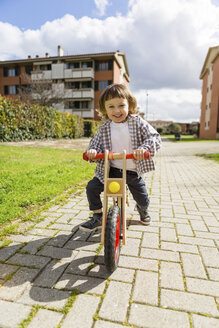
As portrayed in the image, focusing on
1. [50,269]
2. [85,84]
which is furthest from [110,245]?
[85,84]

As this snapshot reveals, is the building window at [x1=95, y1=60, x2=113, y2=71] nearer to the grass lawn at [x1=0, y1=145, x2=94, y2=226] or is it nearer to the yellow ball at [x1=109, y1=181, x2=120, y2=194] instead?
the grass lawn at [x1=0, y1=145, x2=94, y2=226]

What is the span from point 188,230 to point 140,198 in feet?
2.49

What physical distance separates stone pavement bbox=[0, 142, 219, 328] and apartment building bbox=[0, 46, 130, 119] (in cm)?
A: 2880

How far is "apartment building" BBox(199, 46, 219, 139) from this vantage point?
2677 centimetres

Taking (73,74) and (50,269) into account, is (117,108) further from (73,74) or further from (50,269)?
(73,74)

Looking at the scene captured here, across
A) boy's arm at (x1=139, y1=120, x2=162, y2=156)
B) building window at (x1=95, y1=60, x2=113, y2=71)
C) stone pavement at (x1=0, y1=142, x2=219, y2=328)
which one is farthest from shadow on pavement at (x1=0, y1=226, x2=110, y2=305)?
building window at (x1=95, y1=60, x2=113, y2=71)

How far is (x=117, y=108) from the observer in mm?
2326

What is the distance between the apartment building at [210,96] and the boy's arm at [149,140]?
27280 mm

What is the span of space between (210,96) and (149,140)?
102 feet

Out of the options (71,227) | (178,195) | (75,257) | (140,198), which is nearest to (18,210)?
(71,227)

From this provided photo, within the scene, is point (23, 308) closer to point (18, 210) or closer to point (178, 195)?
point (18, 210)

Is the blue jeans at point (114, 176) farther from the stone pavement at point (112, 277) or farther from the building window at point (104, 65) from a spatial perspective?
the building window at point (104, 65)

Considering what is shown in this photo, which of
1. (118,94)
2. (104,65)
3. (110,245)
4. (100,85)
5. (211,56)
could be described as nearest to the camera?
(110,245)

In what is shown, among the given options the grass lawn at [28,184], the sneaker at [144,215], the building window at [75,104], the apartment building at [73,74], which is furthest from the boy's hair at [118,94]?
the building window at [75,104]
